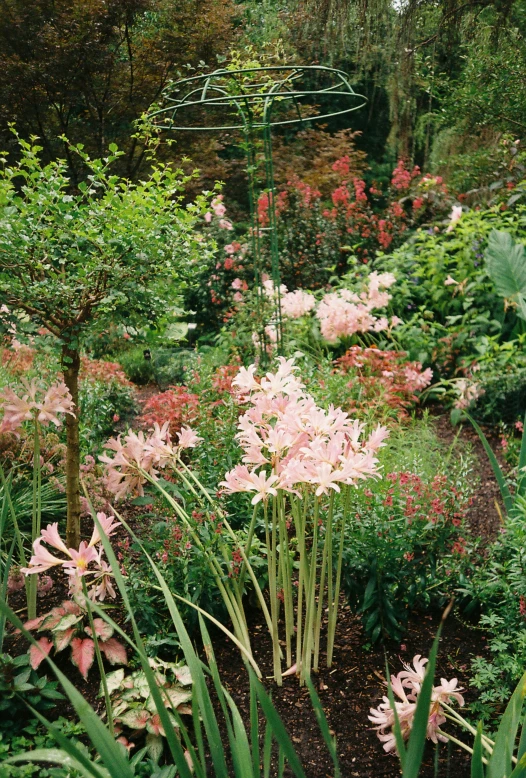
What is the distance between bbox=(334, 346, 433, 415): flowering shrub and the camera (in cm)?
387

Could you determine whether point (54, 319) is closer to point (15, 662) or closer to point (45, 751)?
point (15, 662)

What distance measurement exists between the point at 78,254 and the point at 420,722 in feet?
5.91

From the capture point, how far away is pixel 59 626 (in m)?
2.03

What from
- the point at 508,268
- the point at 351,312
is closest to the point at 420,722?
the point at 508,268

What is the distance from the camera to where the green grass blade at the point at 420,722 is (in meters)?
0.90

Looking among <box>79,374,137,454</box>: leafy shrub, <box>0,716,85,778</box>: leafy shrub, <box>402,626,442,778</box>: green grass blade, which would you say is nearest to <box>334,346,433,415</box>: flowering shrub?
<box>79,374,137,454</box>: leafy shrub

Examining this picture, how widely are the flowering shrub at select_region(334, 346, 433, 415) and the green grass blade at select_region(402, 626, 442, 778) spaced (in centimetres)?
270

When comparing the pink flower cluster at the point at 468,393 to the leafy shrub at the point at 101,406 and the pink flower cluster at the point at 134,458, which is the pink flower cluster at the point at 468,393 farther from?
the pink flower cluster at the point at 134,458

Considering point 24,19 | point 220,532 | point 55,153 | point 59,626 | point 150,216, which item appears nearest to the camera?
point 59,626

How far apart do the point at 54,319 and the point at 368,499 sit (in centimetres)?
119

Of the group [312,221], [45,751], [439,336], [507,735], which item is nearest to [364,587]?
[507,735]

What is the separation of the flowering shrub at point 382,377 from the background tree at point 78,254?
4.87 ft

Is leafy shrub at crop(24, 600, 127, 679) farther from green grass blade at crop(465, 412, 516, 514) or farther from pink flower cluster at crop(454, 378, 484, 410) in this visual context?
pink flower cluster at crop(454, 378, 484, 410)

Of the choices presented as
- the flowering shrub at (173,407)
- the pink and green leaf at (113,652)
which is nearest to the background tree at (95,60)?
the flowering shrub at (173,407)
